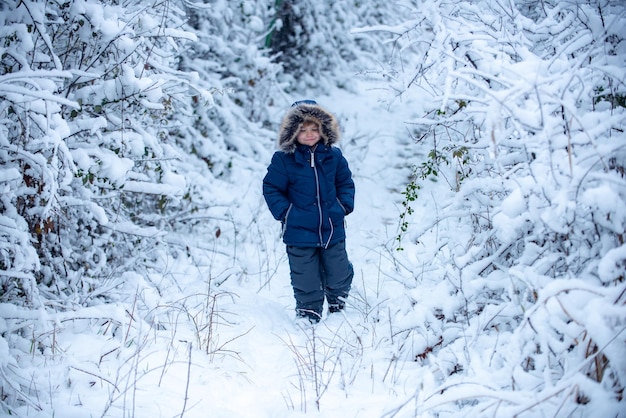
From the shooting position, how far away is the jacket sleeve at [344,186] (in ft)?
12.3

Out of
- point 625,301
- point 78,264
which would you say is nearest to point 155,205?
point 78,264

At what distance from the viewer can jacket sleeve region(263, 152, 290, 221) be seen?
3613mm

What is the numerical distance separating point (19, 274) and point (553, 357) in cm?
267

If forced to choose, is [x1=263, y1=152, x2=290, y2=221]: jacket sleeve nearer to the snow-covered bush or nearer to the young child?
the young child

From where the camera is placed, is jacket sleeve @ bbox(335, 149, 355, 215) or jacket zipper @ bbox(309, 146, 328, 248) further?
jacket sleeve @ bbox(335, 149, 355, 215)

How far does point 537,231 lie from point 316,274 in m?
1.95

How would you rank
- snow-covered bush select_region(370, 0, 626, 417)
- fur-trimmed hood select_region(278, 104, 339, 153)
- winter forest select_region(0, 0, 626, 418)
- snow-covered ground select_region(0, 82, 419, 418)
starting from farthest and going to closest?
fur-trimmed hood select_region(278, 104, 339, 153) → snow-covered ground select_region(0, 82, 419, 418) → winter forest select_region(0, 0, 626, 418) → snow-covered bush select_region(370, 0, 626, 417)

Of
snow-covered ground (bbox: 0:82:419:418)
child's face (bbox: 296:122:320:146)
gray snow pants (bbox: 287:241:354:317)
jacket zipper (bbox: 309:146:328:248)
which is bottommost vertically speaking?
snow-covered ground (bbox: 0:82:419:418)

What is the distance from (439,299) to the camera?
2.65 m

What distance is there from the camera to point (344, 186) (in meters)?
3.80

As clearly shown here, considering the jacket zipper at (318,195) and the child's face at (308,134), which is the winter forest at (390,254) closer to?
the jacket zipper at (318,195)

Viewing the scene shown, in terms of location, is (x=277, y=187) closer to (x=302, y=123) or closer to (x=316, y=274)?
(x=302, y=123)

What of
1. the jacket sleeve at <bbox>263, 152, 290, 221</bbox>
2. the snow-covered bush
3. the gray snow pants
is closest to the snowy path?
the gray snow pants

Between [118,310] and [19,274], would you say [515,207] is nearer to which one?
[118,310]
